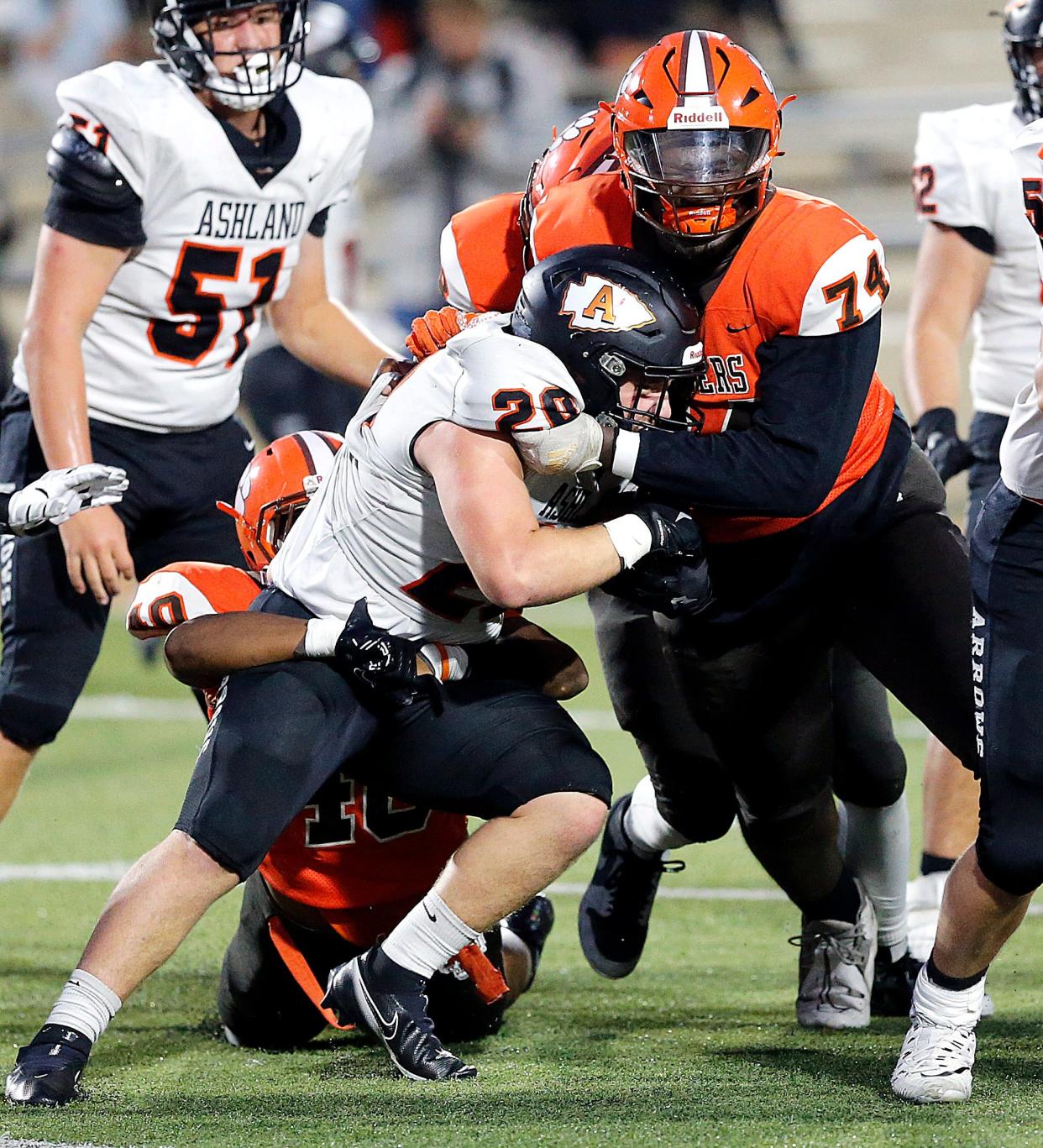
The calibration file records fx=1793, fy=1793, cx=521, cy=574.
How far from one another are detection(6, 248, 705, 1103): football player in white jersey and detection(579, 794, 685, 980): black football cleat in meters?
0.71

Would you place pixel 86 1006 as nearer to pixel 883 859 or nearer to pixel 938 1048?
pixel 938 1048

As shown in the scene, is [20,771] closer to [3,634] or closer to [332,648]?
[3,634]

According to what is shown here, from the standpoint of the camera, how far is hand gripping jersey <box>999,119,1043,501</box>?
2504mm

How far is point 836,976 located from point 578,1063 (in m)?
0.55

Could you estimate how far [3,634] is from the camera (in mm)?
3631

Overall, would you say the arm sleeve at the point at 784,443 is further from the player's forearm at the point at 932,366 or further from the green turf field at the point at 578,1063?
the player's forearm at the point at 932,366

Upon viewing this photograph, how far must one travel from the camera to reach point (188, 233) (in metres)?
3.60

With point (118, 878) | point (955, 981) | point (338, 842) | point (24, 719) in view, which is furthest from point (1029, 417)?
point (118, 878)

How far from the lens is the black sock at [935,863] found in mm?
3945

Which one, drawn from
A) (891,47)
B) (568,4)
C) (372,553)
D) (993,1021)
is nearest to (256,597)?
(372,553)

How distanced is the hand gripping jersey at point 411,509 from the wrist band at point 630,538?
7.1 inches

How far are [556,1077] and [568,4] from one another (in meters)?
9.63

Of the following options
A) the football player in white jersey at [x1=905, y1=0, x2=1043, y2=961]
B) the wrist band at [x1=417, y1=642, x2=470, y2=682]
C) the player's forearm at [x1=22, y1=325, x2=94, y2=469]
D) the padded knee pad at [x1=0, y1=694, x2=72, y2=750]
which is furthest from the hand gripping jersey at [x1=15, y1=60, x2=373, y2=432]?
the football player in white jersey at [x1=905, y1=0, x2=1043, y2=961]

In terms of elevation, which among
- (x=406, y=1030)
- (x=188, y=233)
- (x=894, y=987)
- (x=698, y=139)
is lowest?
(x=894, y=987)
